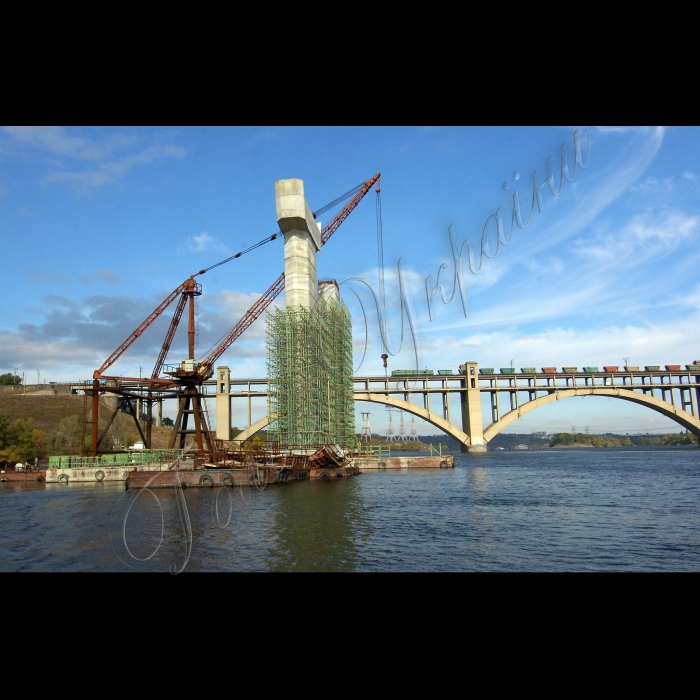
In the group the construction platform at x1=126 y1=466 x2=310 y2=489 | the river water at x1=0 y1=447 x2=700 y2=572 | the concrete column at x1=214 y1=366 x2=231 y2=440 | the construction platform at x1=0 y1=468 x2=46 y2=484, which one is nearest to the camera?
the river water at x1=0 y1=447 x2=700 y2=572

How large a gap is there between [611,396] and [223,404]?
236ft

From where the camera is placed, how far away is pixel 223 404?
103625 mm

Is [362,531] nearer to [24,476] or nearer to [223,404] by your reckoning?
[24,476]

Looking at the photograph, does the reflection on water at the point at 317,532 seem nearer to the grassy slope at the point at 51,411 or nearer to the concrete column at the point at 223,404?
the grassy slope at the point at 51,411

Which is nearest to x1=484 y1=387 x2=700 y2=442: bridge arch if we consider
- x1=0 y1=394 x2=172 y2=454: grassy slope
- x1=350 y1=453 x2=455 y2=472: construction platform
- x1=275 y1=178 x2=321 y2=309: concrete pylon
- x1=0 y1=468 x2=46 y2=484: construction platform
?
x1=350 y1=453 x2=455 y2=472: construction platform

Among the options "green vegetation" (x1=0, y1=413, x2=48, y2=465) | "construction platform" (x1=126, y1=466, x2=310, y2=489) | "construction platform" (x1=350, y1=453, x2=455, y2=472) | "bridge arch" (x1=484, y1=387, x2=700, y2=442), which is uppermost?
"bridge arch" (x1=484, y1=387, x2=700, y2=442)

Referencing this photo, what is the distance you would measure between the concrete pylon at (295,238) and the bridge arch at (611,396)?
62.4m

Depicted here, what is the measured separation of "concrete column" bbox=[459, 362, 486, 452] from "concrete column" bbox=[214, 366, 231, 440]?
43.2m

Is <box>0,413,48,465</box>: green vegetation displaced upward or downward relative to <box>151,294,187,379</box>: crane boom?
downward

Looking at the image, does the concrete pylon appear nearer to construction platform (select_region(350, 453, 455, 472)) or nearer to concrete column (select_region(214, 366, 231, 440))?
construction platform (select_region(350, 453, 455, 472))

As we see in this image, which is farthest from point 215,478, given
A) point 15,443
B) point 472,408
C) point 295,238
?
point 472,408

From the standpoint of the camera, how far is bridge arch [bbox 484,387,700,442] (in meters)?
109
